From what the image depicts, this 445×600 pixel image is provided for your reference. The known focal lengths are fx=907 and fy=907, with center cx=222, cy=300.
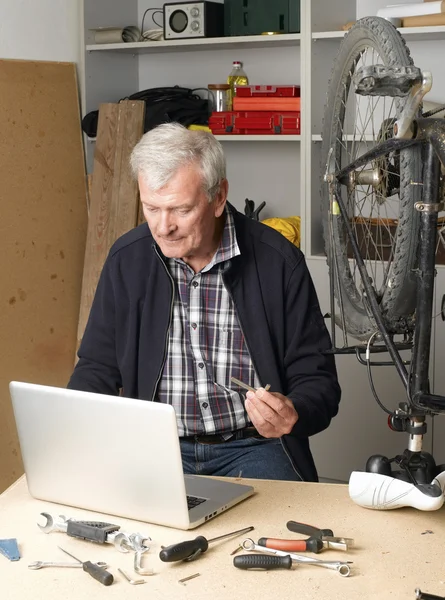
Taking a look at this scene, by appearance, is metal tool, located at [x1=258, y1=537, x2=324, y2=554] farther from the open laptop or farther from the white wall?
the white wall

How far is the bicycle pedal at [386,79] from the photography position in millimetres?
1418

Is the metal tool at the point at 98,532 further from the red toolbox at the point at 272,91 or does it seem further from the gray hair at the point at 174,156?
the red toolbox at the point at 272,91

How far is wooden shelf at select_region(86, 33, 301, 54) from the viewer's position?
3221 mm

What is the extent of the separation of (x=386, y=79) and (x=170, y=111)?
2.11m

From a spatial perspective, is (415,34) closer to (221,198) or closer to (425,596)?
(221,198)

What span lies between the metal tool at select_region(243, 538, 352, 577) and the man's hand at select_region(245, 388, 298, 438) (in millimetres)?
274

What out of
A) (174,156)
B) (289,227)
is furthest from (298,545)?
(289,227)

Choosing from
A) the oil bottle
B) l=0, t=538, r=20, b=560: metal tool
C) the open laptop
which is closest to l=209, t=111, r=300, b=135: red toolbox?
the oil bottle

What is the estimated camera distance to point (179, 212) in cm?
192

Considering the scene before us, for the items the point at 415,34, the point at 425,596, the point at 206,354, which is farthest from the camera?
→ the point at 415,34

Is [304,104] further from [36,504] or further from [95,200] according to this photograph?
[36,504]

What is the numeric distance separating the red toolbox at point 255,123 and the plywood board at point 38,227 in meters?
0.57

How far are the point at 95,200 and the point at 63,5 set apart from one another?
75 cm

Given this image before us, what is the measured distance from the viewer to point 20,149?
10.5ft
